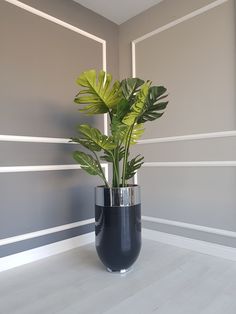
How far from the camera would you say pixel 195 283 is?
1423 millimetres

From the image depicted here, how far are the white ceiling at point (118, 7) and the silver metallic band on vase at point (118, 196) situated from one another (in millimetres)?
1701

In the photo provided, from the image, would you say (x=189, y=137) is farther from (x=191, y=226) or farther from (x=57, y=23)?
(x=57, y=23)

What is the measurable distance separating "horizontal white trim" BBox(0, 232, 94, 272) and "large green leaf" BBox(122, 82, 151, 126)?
46.2 inches

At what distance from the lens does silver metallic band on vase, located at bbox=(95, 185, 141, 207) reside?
60.6 inches

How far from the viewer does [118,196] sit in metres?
1.54

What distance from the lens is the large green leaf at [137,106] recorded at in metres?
1.42

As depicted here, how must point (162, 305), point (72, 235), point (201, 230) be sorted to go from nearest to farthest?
point (162, 305), point (201, 230), point (72, 235)

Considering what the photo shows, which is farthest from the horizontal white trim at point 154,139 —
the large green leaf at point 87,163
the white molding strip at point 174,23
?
the white molding strip at point 174,23

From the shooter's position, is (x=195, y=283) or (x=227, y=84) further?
(x=227, y=84)

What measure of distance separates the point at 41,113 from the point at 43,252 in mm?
1079

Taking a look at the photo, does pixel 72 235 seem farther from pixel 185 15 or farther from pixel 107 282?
pixel 185 15

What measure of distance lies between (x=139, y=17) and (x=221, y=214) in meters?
1.95

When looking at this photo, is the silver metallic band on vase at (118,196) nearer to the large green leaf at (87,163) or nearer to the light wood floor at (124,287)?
the large green leaf at (87,163)

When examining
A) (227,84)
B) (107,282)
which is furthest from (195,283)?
(227,84)
